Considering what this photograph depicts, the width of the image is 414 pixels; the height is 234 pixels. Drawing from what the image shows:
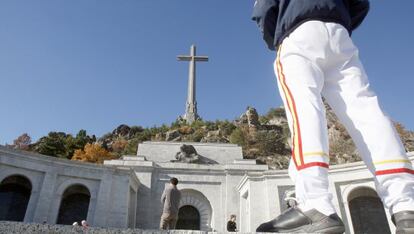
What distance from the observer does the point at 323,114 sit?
254 cm

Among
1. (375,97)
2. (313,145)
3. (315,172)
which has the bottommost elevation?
(315,172)

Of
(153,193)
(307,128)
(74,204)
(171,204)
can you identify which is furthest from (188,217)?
(307,128)

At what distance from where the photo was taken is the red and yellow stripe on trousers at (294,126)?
231cm

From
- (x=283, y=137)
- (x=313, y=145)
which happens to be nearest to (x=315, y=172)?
(x=313, y=145)

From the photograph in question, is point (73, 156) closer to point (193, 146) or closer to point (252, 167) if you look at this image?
point (193, 146)

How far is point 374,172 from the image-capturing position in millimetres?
2379

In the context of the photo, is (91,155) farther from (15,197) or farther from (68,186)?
(15,197)

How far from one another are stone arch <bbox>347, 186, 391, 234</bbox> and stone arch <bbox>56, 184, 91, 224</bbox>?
15.5 m

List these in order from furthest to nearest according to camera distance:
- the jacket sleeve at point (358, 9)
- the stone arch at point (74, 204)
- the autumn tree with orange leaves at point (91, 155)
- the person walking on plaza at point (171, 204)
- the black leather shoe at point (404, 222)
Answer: the autumn tree with orange leaves at point (91, 155)
the stone arch at point (74, 204)
the person walking on plaza at point (171, 204)
the jacket sleeve at point (358, 9)
the black leather shoe at point (404, 222)

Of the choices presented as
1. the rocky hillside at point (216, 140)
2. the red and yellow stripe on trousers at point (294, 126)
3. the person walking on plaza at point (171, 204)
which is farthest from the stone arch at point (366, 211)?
the red and yellow stripe on trousers at point (294, 126)

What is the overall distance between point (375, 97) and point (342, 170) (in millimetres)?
19007

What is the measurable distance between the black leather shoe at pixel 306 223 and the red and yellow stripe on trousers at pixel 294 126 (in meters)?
0.30

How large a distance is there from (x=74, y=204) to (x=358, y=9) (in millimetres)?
20803

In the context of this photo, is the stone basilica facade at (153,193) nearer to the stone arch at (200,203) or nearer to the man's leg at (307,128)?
the stone arch at (200,203)
